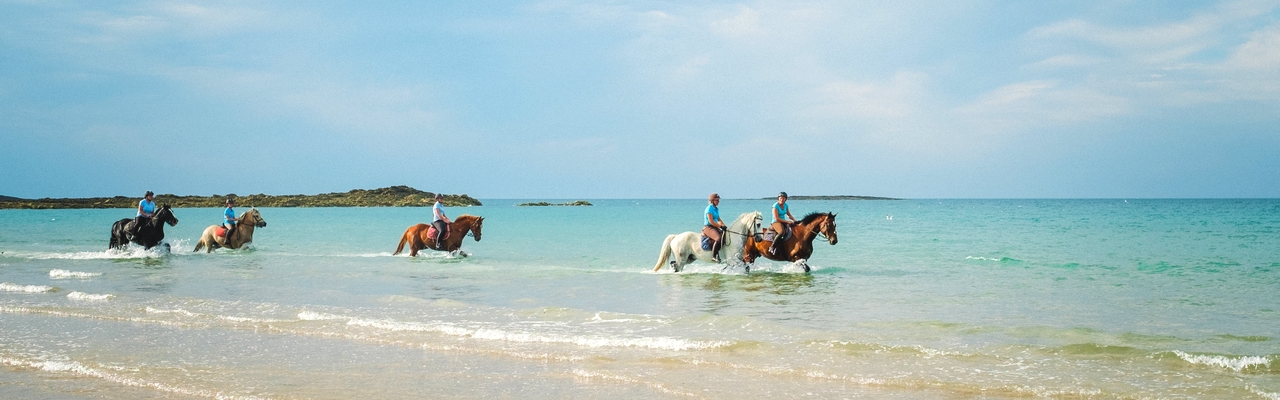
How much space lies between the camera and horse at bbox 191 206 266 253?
24.6m

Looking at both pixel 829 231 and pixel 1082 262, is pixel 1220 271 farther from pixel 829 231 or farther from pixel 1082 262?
pixel 829 231

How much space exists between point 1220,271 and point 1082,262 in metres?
3.39

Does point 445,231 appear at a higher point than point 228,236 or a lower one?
higher

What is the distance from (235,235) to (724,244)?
53.3ft

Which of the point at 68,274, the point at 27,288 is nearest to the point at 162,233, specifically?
the point at 68,274

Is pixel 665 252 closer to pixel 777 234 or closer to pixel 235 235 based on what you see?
pixel 777 234

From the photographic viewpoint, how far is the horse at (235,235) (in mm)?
24609

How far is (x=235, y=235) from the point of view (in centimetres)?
2481

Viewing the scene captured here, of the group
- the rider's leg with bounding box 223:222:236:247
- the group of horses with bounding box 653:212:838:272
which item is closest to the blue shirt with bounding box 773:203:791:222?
the group of horses with bounding box 653:212:838:272

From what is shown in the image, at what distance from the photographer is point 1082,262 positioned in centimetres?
2089

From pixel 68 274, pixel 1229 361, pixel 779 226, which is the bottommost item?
pixel 68 274

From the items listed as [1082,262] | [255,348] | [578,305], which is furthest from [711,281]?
[1082,262]

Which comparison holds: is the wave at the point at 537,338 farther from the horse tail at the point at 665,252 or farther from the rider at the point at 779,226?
the rider at the point at 779,226

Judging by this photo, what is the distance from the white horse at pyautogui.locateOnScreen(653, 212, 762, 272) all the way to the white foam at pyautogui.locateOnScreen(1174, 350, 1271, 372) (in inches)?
356
